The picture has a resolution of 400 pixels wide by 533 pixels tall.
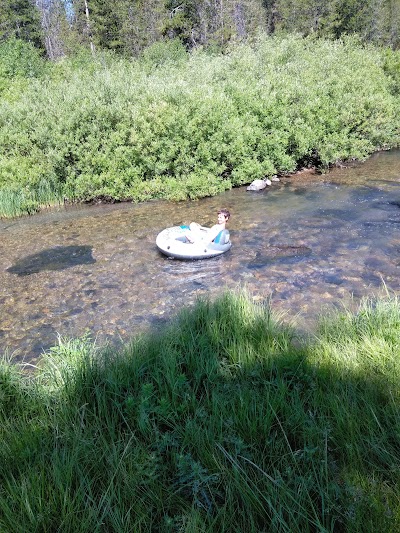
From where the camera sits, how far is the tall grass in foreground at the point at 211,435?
7.82ft

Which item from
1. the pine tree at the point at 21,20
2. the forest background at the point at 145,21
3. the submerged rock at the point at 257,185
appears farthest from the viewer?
the forest background at the point at 145,21

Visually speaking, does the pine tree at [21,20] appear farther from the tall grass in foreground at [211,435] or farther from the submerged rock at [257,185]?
the tall grass in foreground at [211,435]

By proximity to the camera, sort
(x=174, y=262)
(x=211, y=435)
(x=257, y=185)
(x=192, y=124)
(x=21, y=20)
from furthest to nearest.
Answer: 1. (x=21, y=20)
2. (x=257, y=185)
3. (x=192, y=124)
4. (x=174, y=262)
5. (x=211, y=435)

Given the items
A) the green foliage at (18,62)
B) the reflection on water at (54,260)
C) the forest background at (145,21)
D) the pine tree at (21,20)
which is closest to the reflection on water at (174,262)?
the reflection on water at (54,260)

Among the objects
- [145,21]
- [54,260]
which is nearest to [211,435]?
[54,260]

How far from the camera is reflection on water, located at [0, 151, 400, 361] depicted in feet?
22.5

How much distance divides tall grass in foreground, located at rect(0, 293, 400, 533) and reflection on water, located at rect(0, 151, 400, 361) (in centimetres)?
219

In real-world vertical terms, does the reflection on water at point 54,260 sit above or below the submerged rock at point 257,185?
above

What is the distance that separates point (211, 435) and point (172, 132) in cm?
1209

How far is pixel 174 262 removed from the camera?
8.92m

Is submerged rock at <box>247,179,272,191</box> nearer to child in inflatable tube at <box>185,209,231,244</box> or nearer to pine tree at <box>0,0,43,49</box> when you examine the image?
child in inflatable tube at <box>185,209,231,244</box>

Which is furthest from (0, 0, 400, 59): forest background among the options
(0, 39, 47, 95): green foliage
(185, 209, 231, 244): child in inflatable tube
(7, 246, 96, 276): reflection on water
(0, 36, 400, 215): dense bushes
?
(185, 209, 231, 244): child in inflatable tube

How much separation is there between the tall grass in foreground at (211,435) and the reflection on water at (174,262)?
2187 millimetres

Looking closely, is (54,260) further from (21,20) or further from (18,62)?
(21,20)
